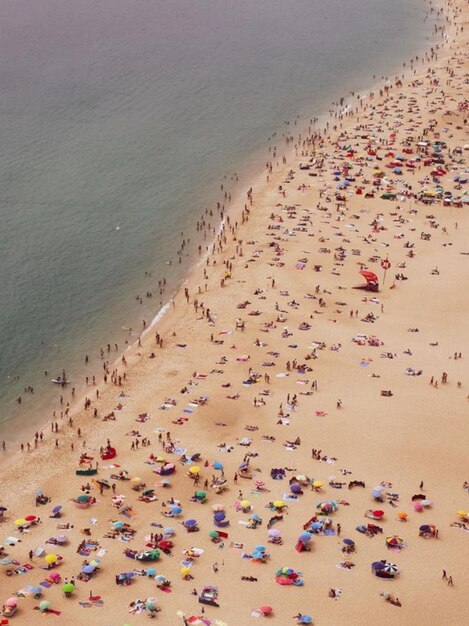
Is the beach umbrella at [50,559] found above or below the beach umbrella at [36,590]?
above

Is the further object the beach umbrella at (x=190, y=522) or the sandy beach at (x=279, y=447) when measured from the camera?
the beach umbrella at (x=190, y=522)

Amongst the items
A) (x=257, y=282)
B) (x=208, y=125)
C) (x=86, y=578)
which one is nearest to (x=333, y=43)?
(x=208, y=125)

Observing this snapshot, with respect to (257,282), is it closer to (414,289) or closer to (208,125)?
(414,289)

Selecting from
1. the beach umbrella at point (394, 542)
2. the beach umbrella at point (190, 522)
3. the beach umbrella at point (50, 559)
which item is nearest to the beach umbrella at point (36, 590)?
the beach umbrella at point (50, 559)

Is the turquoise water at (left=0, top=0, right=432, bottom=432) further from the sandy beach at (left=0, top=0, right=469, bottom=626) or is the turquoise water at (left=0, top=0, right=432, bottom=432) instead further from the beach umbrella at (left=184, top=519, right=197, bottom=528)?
the beach umbrella at (left=184, top=519, right=197, bottom=528)

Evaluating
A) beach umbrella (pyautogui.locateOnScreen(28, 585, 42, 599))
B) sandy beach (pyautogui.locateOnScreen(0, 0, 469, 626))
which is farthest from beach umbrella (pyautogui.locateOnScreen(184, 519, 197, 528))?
beach umbrella (pyautogui.locateOnScreen(28, 585, 42, 599))

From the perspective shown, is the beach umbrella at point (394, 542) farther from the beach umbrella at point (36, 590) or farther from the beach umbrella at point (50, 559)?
the beach umbrella at point (36, 590)
